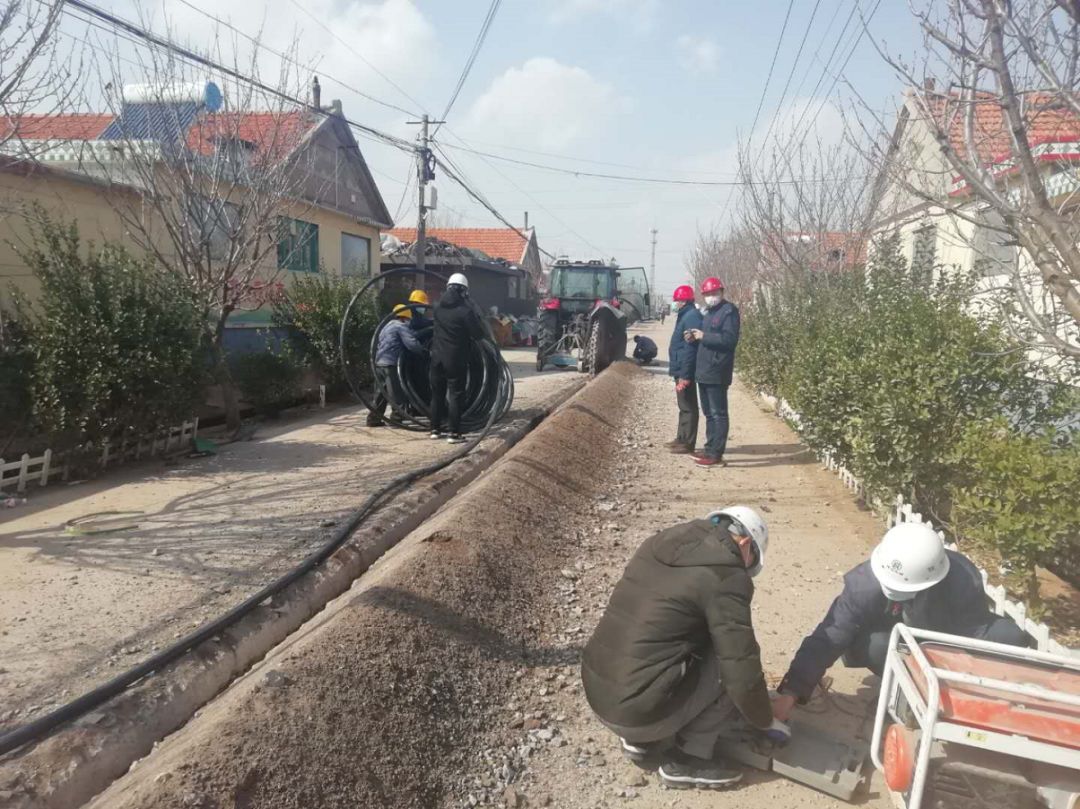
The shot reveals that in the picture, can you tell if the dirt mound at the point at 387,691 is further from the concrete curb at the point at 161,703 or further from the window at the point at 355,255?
the window at the point at 355,255

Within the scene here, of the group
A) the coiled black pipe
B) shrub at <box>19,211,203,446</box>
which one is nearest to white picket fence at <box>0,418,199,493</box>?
shrub at <box>19,211,203,446</box>

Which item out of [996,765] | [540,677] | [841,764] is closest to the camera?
[996,765]

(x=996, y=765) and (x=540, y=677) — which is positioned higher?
(x=996, y=765)

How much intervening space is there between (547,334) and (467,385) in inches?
345

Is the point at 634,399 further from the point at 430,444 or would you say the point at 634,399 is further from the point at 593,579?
the point at 593,579

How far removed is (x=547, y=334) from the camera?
18.0 meters

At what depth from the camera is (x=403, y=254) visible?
2275 centimetres

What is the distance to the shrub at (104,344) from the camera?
249 inches

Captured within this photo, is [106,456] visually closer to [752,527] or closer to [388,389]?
[388,389]

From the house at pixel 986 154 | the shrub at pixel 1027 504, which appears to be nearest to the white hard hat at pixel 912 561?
the shrub at pixel 1027 504

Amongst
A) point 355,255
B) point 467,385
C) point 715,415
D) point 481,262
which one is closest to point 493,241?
point 481,262

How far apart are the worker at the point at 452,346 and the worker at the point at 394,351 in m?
0.66

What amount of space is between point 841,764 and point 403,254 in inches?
839

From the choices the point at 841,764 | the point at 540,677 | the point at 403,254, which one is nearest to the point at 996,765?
the point at 841,764
